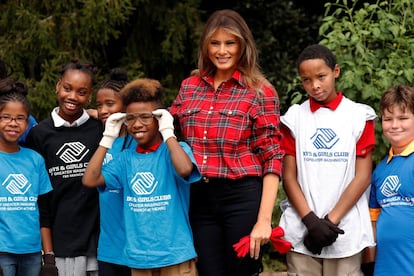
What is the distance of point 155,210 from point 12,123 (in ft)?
3.28

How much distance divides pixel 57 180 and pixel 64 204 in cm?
14

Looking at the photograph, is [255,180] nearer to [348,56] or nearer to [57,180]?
[57,180]

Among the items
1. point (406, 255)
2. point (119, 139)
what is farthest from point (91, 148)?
point (406, 255)

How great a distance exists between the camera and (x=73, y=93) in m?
4.68

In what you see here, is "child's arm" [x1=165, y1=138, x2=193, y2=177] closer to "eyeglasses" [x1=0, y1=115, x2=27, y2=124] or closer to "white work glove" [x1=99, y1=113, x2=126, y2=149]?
"white work glove" [x1=99, y1=113, x2=126, y2=149]

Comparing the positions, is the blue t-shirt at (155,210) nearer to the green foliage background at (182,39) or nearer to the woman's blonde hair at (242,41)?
the woman's blonde hair at (242,41)

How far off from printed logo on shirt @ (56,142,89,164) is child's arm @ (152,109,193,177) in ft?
2.17

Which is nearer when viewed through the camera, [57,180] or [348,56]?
[57,180]

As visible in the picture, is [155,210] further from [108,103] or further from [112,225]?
[108,103]

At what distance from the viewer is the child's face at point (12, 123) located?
4.46m

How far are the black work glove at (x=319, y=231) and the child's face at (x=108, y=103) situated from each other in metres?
1.29

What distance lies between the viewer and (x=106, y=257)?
4.35 meters

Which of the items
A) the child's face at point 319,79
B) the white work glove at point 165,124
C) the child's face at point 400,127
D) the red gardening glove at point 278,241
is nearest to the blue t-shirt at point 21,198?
the white work glove at point 165,124

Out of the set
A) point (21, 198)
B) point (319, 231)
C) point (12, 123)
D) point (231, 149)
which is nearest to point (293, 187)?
point (319, 231)
